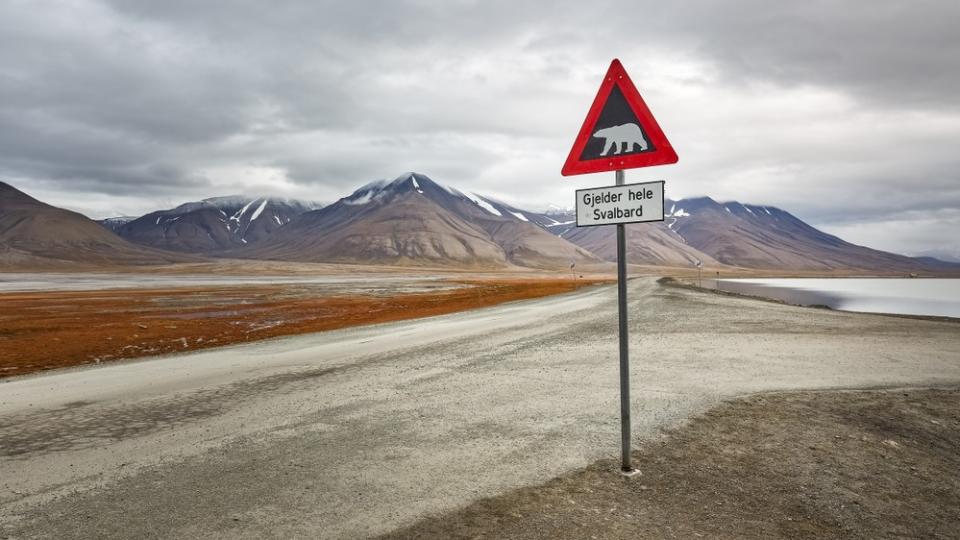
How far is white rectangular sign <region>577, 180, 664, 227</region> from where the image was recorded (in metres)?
4.69

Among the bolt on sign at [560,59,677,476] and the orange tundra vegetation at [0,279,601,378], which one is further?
the orange tundra vegetation at [0,279,601,378]

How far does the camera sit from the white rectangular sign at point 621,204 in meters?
4.69

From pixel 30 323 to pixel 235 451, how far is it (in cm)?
2734

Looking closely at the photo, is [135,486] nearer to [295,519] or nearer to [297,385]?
[295,519]

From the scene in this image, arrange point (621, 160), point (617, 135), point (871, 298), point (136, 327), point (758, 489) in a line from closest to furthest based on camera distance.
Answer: point (758, 489), point (621, 160), point (617, 135), point (136, 327), point (871, 298)

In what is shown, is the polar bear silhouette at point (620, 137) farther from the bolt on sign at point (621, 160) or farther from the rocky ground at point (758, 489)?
the rocky ground at point (758, 489)

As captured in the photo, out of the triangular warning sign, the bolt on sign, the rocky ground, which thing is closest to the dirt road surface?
the rocky ground

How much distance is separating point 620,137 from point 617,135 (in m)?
0.04

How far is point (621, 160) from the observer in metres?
5.02

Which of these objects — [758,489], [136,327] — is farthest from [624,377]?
[136,327]

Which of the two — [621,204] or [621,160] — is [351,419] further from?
[621,160]

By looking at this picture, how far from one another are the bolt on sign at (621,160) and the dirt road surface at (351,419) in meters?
1.33

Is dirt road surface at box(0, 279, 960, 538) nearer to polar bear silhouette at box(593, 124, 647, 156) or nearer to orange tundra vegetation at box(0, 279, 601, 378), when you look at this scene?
polar bear silhouette at box(593, 124, 647, 156)

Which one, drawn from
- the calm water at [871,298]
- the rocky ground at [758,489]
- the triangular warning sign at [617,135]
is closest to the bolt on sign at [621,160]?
the triangular warning sign at [617,135]
